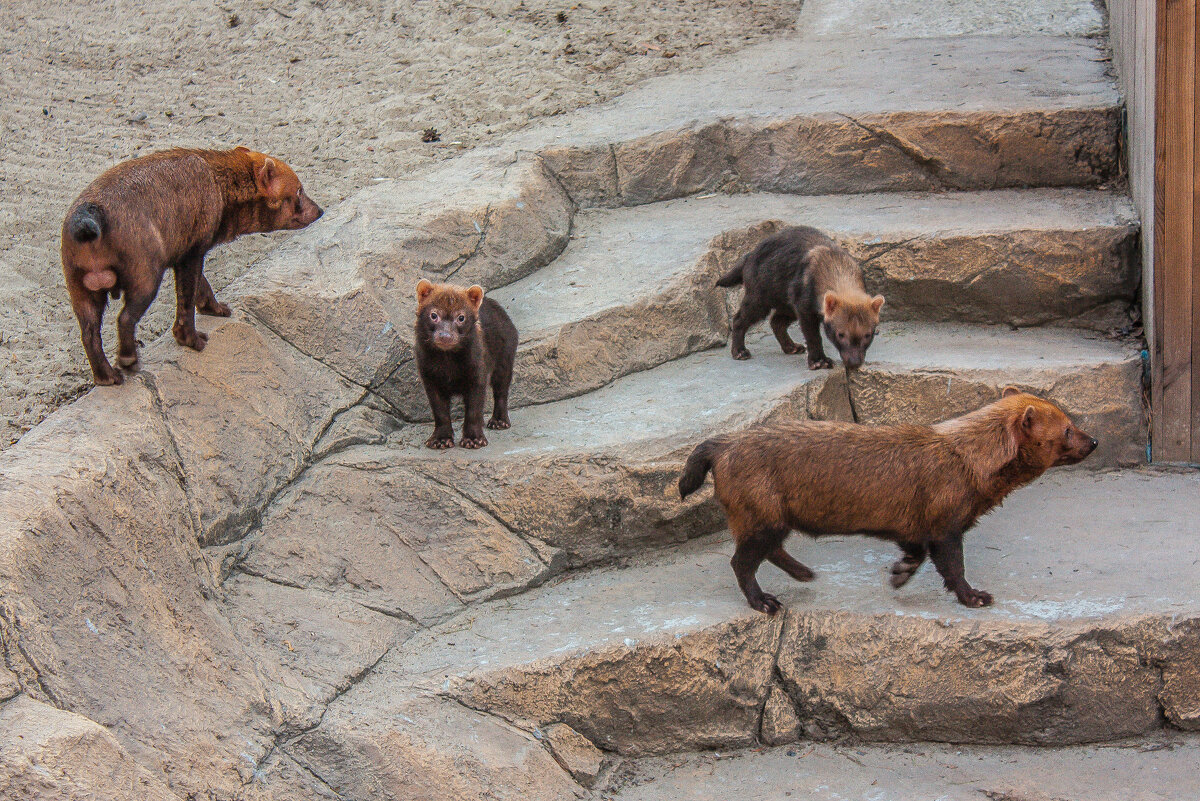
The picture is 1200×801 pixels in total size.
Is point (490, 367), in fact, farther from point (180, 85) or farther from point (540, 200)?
point (180, 85)

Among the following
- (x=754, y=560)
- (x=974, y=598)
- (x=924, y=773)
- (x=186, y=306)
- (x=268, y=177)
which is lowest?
(x=924, y=773)

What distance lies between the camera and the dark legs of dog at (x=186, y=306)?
6.01 metres

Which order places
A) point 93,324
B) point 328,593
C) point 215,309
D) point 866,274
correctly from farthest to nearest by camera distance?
point 866,274 < point 215,309 < point 328,593 < point 93,324

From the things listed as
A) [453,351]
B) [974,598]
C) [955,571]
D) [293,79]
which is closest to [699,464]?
[955,571]

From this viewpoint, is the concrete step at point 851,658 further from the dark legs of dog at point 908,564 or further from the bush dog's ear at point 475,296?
the bush dog's ear at point 475,296

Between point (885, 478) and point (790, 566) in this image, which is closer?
point (885, 478)

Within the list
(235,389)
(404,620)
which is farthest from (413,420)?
(404,620)

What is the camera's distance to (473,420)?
625 centimetres

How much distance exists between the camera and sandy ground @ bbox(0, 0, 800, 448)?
766 cm

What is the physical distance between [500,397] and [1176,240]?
156 inches

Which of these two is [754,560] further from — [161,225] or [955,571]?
[161,225]

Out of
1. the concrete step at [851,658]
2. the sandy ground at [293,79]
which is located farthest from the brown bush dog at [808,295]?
the sandy ground at [293,79]

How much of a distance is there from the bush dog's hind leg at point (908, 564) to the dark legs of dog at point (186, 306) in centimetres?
385

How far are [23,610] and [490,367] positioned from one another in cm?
297
